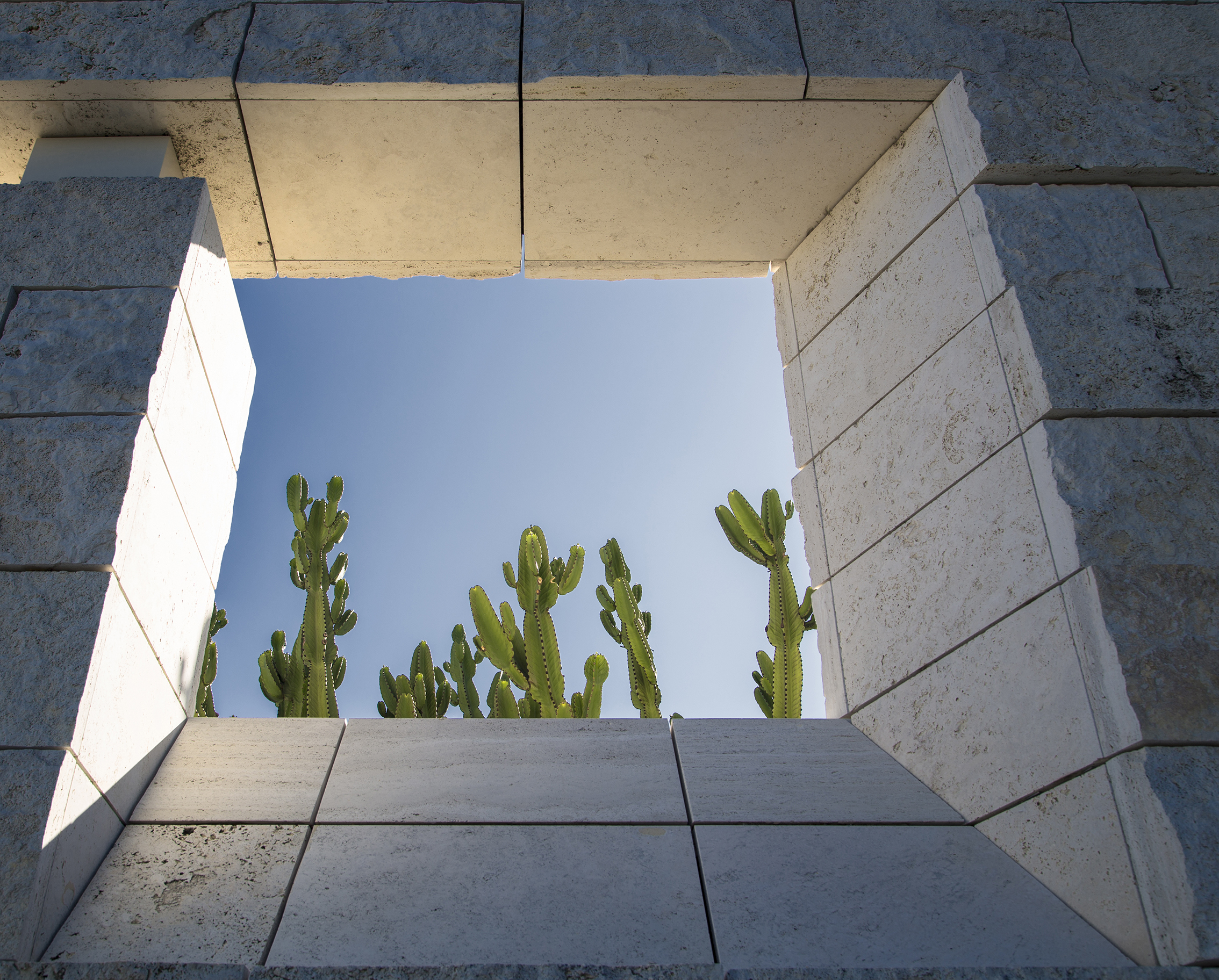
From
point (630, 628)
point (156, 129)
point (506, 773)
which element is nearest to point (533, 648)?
point (630, 628)

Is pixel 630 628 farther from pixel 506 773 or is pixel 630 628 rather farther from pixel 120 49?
pixel 120 49

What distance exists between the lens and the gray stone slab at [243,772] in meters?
2.30

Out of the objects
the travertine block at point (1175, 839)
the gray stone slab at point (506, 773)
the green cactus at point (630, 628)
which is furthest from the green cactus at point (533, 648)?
the travertine block at point (1175, 839)

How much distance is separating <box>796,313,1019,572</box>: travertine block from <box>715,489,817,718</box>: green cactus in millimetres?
557

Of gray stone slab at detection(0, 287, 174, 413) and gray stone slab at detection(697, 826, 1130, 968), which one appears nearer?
gray stone slab at detection(697, 826, 1130, 968)

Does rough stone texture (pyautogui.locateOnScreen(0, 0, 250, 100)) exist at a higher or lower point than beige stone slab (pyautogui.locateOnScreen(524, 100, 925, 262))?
higher

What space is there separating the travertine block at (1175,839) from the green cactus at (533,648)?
83.8 inches

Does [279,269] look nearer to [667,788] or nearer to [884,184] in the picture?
[884,184]

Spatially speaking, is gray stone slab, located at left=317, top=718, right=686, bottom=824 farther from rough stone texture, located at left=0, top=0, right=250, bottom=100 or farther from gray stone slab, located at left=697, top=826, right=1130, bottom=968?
rough stone texture, located at left=0, top=0, right=250, bottom=100

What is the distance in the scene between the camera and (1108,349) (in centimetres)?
244

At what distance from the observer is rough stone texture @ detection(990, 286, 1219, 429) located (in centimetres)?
237

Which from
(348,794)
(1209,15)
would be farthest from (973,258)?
(348,794)

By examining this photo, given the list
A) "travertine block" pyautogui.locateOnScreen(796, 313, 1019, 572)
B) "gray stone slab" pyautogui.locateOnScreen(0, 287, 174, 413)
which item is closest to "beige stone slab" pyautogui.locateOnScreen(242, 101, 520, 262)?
"gray stone slab" pyautogui.locateOnScreen(0, 287, 174, 413)

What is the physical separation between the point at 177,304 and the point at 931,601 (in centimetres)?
226
